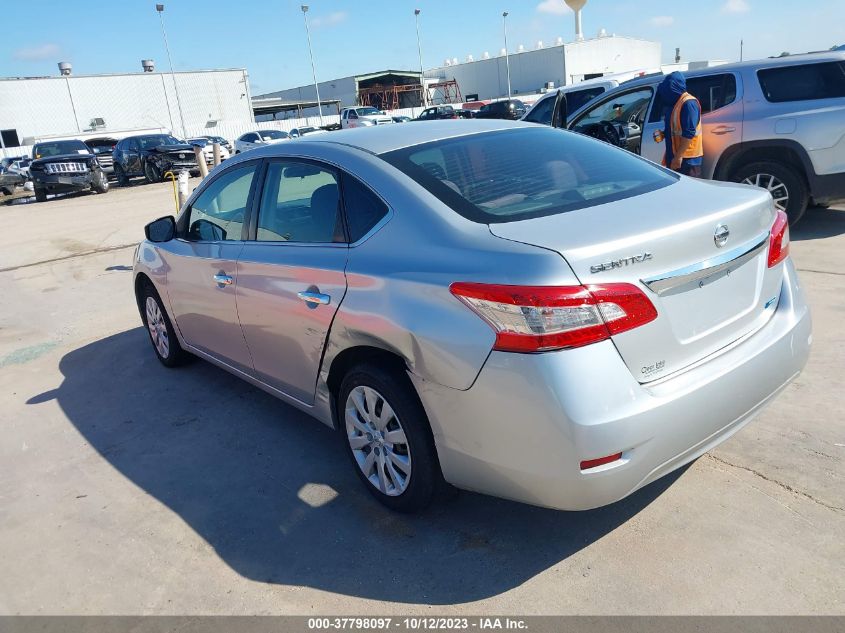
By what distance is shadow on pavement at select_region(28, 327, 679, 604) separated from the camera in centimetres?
268

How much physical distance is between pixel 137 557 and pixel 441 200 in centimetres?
205

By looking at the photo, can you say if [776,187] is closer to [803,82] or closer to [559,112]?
[803,82]

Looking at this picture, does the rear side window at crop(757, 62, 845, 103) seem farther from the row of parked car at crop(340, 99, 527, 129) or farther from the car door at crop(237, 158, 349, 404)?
the row of parked car at crop(340, 99, 527, 129)

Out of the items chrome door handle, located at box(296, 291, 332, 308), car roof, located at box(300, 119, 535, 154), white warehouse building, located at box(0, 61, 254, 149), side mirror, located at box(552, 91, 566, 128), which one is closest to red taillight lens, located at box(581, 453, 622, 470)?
chrome door handle, located at box(296, 291, 332, 308)

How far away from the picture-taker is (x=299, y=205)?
346cm

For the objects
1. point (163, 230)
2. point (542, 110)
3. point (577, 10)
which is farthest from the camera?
point (577, 10)

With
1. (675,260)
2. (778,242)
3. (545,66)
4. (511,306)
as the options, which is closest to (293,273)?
(511,306)

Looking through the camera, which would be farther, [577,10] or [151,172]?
[577,10]

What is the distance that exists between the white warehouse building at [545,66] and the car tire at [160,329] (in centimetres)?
6408

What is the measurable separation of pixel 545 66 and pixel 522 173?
72.4 meters

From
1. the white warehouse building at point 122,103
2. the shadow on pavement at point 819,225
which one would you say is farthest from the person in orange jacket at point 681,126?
the white warehouse building at point 122,103

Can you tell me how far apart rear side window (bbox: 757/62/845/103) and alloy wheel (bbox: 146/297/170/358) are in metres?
6.21

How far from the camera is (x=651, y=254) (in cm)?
A: 232

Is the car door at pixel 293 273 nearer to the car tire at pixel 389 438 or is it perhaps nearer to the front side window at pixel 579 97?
the car tire at pixel 389 438
